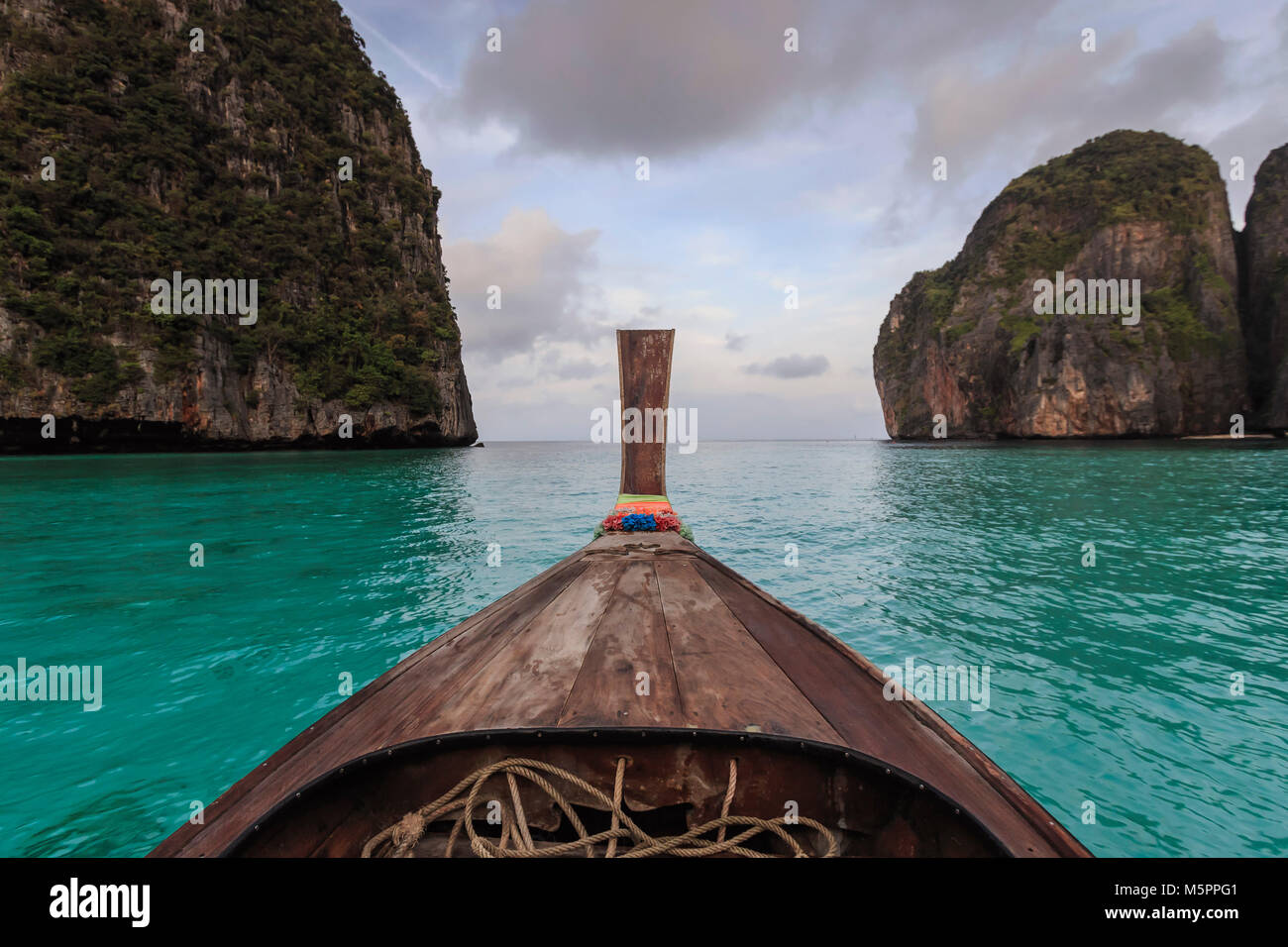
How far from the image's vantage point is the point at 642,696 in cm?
198

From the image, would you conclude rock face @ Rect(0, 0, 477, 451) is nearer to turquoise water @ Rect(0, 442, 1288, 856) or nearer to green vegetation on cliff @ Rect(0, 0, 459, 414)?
green vegetation on cliff @ Rect(0, 0, 459, 414)

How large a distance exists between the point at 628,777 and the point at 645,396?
25.1 ft

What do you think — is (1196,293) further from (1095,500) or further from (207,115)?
(207,115)

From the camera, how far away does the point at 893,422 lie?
267 feet

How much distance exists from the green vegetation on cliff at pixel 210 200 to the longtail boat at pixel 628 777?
141 feet

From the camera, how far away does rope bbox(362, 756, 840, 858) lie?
1504mm

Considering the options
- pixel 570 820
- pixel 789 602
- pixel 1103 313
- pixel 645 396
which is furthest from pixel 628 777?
pixel 1103 313

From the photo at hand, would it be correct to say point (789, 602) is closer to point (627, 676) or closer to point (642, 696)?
point (627, 676)

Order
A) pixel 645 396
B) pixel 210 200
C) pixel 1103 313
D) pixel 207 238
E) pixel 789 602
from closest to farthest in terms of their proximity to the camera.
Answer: pixel 789 602 < pixel 645 396 < pixel 207 238 < pixel 210 200 < pixel 1103 313

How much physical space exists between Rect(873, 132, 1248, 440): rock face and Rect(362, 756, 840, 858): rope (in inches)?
2457

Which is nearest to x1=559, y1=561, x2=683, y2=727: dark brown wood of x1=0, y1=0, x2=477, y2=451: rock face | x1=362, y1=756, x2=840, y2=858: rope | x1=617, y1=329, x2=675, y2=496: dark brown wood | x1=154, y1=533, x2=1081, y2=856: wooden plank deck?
x1=154, y1=533, x2=1081, y2=856: wooden plank deck

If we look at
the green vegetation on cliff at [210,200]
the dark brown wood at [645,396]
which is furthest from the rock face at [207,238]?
the dark brown wood at [645,396]
